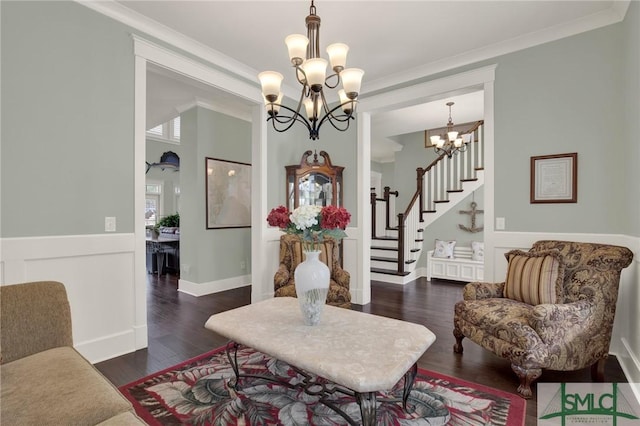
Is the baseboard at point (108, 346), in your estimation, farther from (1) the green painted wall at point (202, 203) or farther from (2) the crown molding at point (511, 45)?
(2) the crown molding at point (511, 45)

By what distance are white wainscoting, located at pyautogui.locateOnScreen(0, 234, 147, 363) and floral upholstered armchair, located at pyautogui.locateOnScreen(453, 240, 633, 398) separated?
2897 millimetres

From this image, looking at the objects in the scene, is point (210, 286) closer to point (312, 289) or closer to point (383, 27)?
point (312, 289)

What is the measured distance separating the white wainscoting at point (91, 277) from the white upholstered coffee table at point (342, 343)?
1256mm

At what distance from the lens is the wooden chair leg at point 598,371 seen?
7.64ft

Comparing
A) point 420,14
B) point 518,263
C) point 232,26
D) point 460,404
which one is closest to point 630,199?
point 518,263

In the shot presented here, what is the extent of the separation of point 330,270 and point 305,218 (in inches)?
72.6

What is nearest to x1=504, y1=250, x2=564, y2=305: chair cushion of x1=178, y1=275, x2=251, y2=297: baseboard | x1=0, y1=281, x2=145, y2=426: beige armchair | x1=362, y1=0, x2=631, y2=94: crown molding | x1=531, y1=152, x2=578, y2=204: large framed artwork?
x1=531, y1=152, x2=578, y2=204: large framed artwork

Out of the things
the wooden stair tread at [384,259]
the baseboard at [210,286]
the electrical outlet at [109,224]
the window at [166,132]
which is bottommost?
the baseboard at [210,286]

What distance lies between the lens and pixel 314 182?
14.9ft

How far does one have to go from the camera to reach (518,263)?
2.71 m

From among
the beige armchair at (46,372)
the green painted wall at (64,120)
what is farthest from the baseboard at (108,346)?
the beige armchair at (46,372)

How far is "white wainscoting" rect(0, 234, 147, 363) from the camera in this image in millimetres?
2293

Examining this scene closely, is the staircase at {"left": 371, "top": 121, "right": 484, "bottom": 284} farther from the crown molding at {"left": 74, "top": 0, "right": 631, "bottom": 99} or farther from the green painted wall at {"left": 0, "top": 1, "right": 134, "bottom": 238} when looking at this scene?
the green painted wall at {"left": 0, "top": 1, "right": 134, "bottom": 238}

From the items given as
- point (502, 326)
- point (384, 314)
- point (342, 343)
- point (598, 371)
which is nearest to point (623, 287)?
point (598, 371)
